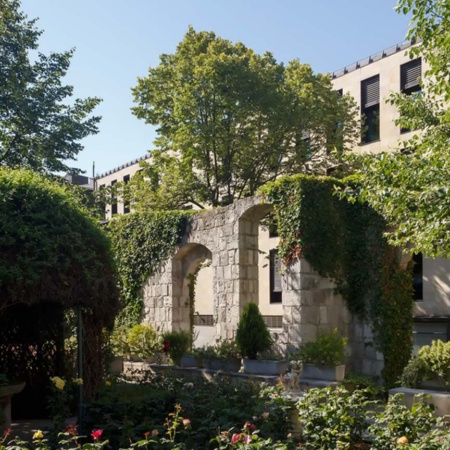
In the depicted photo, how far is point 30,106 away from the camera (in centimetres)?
1975

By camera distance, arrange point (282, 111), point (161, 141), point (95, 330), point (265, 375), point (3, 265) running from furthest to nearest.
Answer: point (161, 141) < point (282, 111) < point (265, 375) < point (95, 330) < point (3, 265)

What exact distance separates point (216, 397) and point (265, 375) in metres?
4.69

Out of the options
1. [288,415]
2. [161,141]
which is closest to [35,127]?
[161,141]

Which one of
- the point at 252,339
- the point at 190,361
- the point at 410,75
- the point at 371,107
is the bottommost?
the point at 190,361

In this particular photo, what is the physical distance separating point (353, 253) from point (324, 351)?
231 centimetres

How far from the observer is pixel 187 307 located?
17562 mm

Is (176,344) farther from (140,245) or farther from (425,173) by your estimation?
(425,173)

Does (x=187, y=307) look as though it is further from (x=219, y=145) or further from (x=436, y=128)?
(x=436, y=128)

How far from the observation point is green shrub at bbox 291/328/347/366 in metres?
12.2

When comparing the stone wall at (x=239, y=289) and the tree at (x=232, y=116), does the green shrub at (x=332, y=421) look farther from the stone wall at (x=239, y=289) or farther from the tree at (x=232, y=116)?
the tree at (x=232, y=116)

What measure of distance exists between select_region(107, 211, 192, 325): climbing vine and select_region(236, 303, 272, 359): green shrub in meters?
4.21

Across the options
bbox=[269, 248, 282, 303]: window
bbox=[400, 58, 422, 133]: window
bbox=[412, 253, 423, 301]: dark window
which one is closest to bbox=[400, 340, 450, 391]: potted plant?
bbox=[412, 253, 423, 301]: dark window

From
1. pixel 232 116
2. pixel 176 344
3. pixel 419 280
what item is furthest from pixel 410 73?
pixel 176 344

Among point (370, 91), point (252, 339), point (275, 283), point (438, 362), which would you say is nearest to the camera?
point (438, 362)
